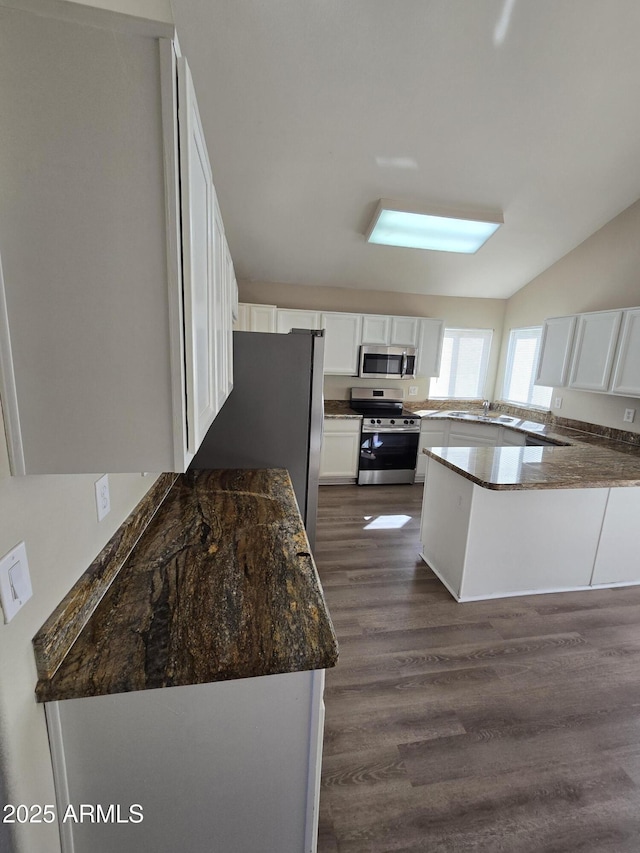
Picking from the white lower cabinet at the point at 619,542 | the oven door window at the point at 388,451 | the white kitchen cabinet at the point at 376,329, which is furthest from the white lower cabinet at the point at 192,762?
the white kitchen cabinet at the point at 376,329

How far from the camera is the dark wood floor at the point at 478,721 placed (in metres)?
1.27

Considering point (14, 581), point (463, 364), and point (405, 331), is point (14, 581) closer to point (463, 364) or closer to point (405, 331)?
point (405, 331)

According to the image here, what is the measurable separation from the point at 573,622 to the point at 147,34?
10.1ft

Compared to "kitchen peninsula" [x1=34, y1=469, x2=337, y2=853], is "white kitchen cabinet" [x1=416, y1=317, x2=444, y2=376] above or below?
above

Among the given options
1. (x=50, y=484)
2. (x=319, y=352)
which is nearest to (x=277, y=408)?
(x=319, y=352)

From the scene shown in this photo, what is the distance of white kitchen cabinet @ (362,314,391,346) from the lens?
444 cm

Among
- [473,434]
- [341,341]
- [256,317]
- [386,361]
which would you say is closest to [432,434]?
[473,434]

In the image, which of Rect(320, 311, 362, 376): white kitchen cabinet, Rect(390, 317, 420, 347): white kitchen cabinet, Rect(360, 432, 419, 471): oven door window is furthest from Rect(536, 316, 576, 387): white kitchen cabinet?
Rect(320, 311, 362, 376): white kitchen cabinet

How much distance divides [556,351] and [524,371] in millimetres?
1042

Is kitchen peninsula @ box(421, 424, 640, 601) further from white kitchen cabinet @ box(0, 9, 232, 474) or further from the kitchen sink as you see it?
white kitchen cabinet @ box(0, 9, 232, 474)

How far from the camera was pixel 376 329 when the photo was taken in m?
4.48

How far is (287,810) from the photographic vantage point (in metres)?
0.99

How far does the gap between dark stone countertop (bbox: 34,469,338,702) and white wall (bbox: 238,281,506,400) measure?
3.51m

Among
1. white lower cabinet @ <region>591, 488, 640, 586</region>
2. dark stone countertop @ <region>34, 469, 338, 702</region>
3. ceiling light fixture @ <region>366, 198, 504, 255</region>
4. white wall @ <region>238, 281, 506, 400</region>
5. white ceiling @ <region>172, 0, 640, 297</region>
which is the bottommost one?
white lower cabinet @ <region>591, 488, 640, 586</region>
